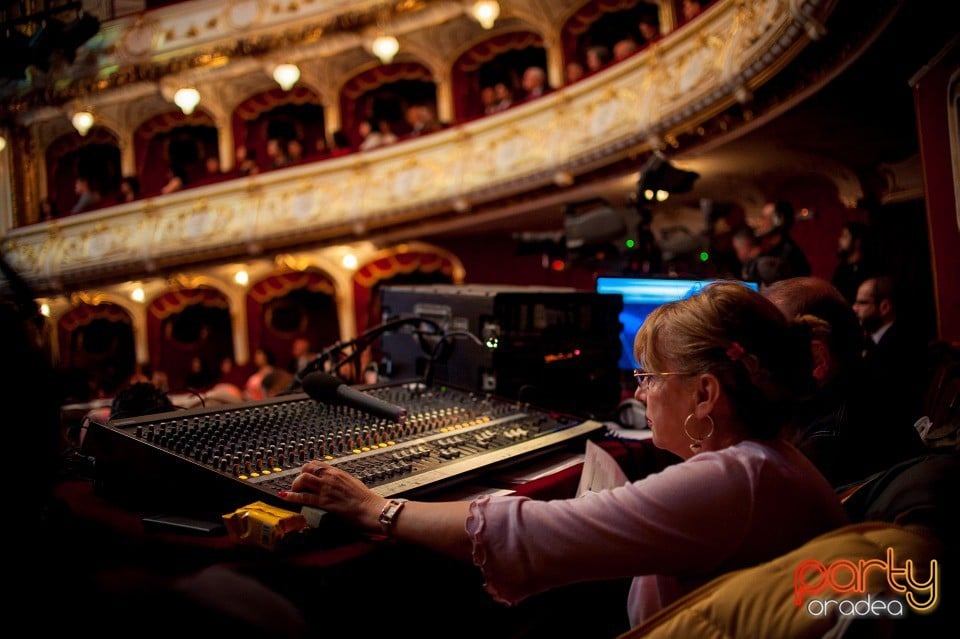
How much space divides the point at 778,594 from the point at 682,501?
6.9 inches

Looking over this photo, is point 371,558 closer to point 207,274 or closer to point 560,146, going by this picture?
point 560,146

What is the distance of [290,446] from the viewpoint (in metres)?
1.33

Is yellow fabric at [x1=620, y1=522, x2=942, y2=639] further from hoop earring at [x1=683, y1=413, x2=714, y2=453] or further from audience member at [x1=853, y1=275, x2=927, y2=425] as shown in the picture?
audience member at [x1=853, y1=275, x2=927, y2=425]

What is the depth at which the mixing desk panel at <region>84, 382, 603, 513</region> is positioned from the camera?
46.6 inches

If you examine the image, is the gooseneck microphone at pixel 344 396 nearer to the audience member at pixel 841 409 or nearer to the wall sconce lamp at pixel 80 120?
the audience member at pixel 841 409

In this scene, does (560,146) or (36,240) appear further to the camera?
(560,146)

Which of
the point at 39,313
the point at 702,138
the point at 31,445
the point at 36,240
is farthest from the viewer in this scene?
the point at 702,138

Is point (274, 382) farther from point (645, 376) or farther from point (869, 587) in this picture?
point (869, 587)

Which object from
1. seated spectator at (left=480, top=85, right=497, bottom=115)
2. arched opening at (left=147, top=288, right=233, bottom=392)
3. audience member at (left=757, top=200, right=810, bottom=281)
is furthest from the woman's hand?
arched opening at (left=147, top=288, right=233, bottom=392)

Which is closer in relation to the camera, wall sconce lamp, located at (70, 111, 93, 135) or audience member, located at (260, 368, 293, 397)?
wall sconce lamp, located at (70, 111, 93, 135)

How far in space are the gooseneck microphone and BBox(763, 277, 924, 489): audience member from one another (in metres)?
0.99

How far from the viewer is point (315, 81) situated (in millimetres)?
12180

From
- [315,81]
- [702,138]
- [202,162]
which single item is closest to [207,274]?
[202,162]

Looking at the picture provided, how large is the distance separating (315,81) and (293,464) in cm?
1226
